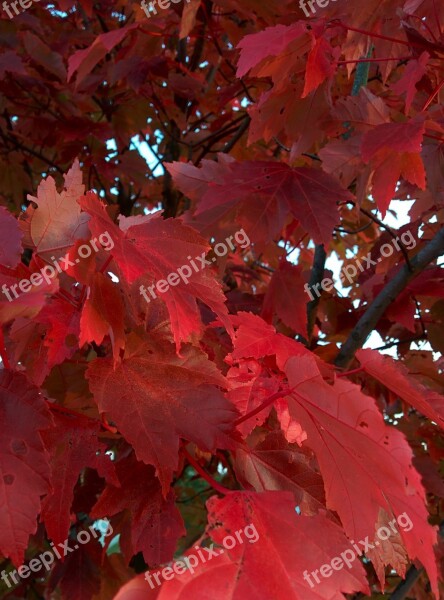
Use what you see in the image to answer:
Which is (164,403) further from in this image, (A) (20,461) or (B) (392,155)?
(B) (392,155)

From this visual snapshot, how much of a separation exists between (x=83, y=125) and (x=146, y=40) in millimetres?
321

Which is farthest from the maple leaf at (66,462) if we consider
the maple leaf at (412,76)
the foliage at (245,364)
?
the maple leaf at (412,76)

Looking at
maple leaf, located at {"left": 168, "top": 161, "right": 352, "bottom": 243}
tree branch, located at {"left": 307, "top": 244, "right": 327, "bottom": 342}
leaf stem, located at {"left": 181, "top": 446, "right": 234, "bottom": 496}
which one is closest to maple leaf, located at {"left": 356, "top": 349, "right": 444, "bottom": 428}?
leaf stem, located at {"left": 181, "top": 446, "right": 234, "bottom": 496}

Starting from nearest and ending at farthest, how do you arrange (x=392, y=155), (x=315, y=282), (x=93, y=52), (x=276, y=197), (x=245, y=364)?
(x=245, y=364), (x=392, y=155), (x=276, y=197), (x=315, y=282), (x=93, y=52)

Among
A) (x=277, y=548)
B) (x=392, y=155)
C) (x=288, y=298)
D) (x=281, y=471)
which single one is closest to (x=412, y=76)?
(x=392, y=155)

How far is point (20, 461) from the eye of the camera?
551 millimetres

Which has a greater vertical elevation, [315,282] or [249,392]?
[315,282]

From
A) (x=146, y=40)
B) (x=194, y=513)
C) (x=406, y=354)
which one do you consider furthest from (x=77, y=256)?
(x=194, y=513)

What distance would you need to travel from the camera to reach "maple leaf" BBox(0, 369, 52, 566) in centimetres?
52

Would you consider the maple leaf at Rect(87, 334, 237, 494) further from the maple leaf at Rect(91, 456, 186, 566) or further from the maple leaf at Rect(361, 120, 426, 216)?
the maple leaf at Rect(361, 120, 426, 216)

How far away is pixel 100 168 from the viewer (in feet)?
6.41

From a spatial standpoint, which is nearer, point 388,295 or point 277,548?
point 277,548

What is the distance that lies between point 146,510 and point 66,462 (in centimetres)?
11

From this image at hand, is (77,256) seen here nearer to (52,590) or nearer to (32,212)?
(32,212)
